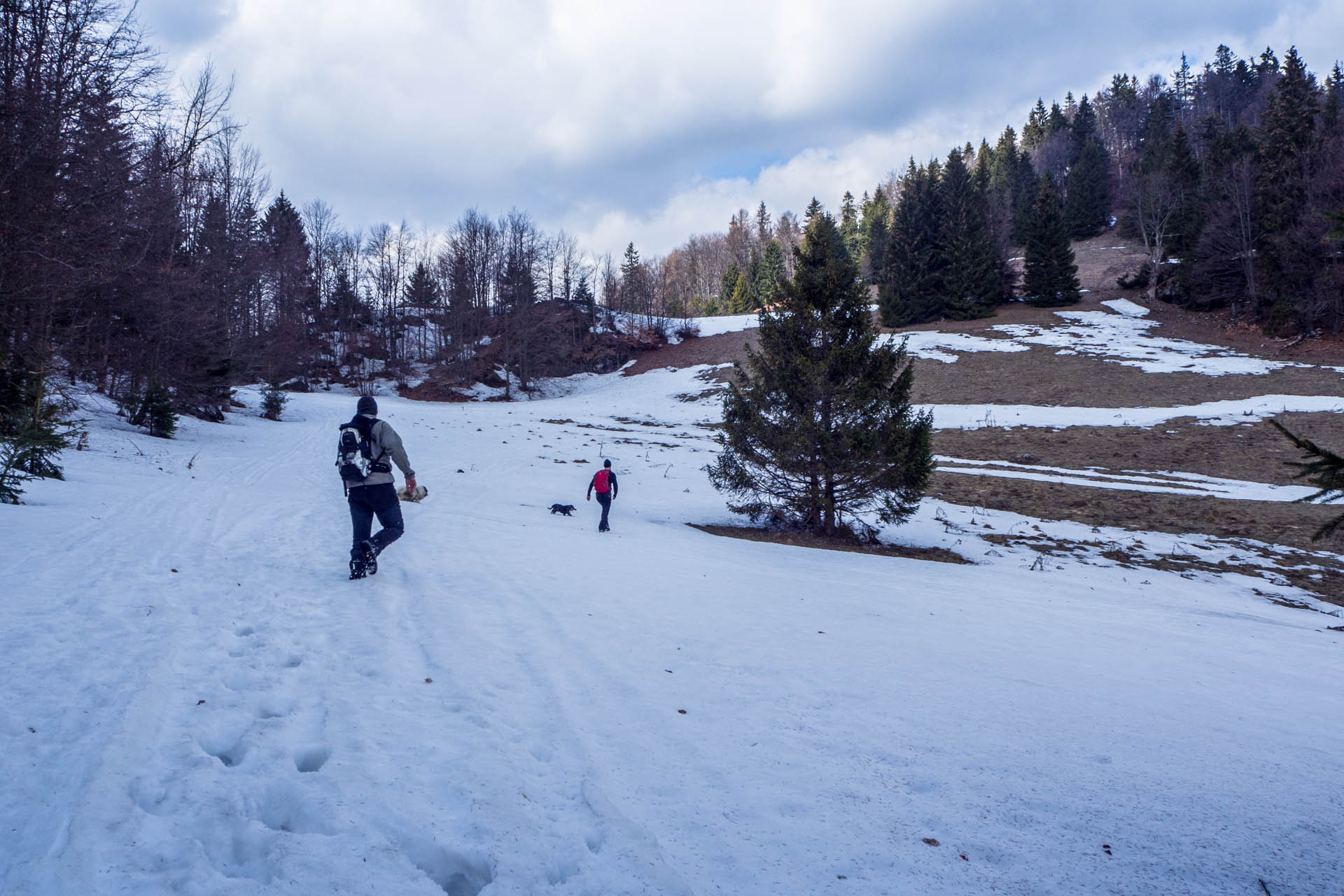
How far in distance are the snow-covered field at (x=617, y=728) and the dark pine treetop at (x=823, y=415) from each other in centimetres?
318

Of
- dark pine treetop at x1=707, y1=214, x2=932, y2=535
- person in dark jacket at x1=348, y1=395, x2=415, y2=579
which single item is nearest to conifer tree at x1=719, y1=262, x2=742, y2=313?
dark pine treetop at x1=707, y1=214, x2=932, y2=535

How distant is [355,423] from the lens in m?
6.47

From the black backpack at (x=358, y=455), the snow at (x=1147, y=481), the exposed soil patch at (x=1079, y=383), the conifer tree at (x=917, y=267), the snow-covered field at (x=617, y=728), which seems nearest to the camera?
the snow-covered field at (x=617, y=728)

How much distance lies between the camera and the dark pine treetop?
10555 mm

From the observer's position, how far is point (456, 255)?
55750mm

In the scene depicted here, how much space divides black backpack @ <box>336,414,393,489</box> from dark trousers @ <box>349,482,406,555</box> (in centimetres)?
14

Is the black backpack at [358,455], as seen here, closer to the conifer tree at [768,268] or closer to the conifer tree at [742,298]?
the conifer tree at [768,268]

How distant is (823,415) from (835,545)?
8.33ft

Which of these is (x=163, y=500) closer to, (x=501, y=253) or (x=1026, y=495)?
(x=1026, y=495)

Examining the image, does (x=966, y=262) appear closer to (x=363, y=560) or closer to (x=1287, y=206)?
(x=1287, y=206)

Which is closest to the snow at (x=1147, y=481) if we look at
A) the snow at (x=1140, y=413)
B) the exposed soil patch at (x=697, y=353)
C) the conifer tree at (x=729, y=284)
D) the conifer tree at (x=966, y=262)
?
the snow at (x=1140, y=413)

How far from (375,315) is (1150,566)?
2417 inches

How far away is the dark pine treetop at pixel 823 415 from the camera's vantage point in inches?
416

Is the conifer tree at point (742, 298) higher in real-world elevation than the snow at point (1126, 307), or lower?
higher
